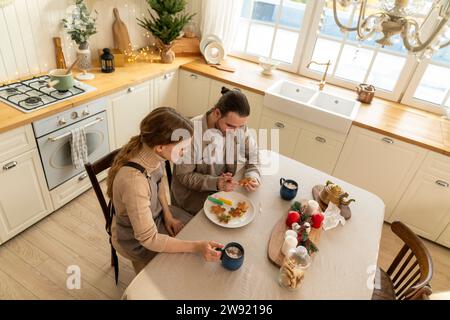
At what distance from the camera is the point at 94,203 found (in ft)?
8.32

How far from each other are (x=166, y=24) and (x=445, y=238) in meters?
3.07

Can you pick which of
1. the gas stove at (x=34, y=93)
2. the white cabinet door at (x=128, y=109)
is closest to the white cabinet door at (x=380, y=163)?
the white cabinet door at (x=128, y=109)

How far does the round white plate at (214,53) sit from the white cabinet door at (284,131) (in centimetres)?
88

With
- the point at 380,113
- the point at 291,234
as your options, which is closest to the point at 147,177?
the point at 291,234

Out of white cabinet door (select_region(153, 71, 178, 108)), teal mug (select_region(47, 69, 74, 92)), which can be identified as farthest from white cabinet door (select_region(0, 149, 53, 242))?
white cabinet door (select_region(153, 71, 178, 108))

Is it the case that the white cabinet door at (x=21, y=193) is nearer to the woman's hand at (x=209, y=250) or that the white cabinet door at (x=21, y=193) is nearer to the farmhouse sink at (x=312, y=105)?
the woman's hand at (x=209, y=250)

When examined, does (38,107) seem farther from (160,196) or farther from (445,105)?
(445,105)

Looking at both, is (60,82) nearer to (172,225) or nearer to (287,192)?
(172,225)

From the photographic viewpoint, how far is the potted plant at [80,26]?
237 centimetres

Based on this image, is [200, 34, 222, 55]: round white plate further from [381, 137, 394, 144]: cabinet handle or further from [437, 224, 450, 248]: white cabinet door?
[437, 224, 450, 248]: white cabinet door

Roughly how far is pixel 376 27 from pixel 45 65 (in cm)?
243

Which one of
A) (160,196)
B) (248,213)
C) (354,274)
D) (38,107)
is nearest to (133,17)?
(38,107)

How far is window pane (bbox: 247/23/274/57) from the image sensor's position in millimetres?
3262

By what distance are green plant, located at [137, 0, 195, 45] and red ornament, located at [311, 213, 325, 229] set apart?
230cm
